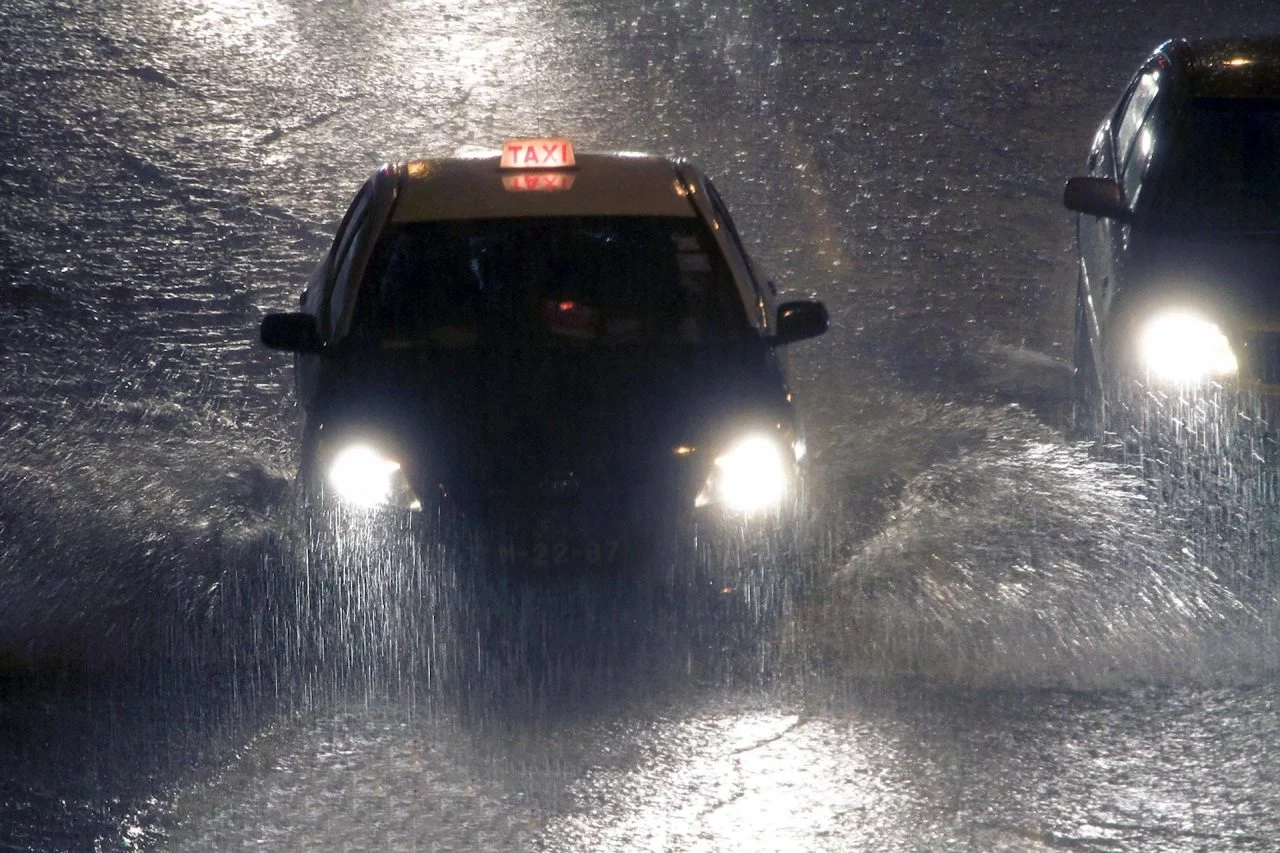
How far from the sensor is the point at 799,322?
7203 mm

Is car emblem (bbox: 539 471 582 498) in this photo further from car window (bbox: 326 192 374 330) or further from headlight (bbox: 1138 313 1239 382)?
headlight (bbox: 1138 313 1239 382)

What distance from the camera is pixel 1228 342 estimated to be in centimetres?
751

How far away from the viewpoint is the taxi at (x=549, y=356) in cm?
637

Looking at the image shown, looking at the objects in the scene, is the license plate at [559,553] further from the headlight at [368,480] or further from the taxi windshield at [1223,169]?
the taxi windshield at [1223,169]

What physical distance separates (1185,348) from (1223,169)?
107 cm

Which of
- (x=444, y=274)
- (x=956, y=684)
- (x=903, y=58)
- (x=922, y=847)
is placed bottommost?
(x=922, y=847)

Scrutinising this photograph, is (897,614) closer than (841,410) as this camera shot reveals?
Yes

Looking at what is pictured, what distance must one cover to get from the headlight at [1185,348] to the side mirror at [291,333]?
3423 mm

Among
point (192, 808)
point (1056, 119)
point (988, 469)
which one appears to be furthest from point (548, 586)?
point (1056, 119)

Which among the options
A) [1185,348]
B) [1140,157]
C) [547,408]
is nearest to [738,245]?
[547,408]

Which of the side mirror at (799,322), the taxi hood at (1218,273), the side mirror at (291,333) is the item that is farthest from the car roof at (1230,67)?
the side mirror at (291,333)

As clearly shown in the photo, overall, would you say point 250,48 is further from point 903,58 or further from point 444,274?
point 444,274

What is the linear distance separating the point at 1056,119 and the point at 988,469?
6.60 metres

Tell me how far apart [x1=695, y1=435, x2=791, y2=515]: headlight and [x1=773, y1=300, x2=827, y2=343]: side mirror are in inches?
27.3
